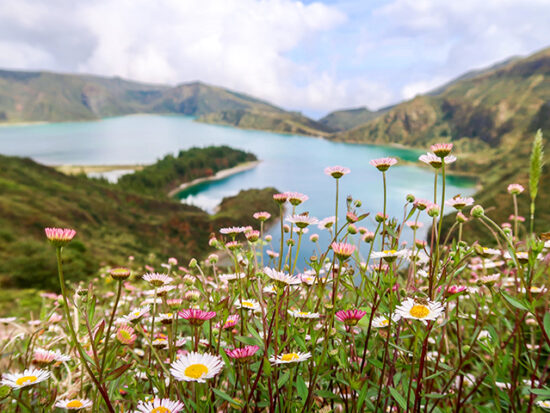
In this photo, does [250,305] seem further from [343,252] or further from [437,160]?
[437,160]

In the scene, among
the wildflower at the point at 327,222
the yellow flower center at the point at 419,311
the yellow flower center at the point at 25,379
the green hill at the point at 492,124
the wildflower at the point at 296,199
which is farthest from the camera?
the green hill at the point at 492,124

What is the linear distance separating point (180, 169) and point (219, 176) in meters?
13.0

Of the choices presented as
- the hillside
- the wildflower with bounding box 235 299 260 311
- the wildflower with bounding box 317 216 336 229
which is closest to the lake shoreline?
the hillside

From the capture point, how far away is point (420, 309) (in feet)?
4.41

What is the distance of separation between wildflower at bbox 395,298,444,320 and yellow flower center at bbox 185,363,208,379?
0.80m

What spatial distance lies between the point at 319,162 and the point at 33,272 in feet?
309

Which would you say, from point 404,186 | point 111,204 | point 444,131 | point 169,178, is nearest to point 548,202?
point 404,186

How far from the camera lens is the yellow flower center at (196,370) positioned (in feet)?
4.06

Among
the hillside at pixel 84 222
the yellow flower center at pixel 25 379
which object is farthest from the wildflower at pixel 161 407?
the hillside at pixel 84 222

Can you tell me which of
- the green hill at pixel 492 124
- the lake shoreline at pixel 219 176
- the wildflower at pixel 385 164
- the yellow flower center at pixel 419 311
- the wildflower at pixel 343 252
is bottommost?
the lake shoreline at pixel 219 176

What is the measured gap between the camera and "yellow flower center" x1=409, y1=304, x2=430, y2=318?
1308mm

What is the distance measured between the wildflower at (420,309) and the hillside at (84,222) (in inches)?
907

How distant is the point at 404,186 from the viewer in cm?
7612

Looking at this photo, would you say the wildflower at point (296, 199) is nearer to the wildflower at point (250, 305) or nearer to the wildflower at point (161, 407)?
the wildflower at point (250, 305)
